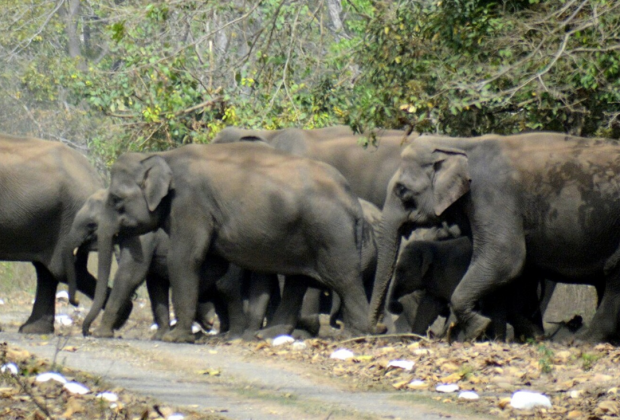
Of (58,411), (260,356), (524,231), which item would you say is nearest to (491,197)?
(524,231)

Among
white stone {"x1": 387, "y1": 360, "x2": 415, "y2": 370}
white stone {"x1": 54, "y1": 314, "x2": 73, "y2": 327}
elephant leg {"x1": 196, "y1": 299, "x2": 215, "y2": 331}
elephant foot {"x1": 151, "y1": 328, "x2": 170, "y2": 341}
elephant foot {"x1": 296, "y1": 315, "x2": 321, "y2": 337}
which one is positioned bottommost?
white stone {"x1": 54, "y1": 314, "x2": 73, "y2": 327}

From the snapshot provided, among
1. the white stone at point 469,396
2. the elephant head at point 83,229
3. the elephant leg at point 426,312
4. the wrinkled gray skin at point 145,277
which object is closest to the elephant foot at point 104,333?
the wrinkled gray skin at point 145,277

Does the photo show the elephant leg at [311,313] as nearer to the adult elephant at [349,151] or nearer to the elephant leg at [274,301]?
the elephant leg at [274,301]

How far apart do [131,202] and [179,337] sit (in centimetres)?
132

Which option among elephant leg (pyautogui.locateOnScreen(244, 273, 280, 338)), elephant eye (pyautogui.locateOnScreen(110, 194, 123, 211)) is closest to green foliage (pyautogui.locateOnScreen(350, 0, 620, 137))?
elephant leg (pyautogui.locateOnScreen(244, 273, 280, 338))

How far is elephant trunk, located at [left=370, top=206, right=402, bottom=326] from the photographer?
1038 cm

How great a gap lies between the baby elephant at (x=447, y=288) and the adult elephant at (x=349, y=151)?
1.44m

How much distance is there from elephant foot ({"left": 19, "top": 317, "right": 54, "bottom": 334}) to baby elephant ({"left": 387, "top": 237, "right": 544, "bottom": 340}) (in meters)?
3.40

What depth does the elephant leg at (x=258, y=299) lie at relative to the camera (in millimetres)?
10977

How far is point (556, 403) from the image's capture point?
21.5 feet

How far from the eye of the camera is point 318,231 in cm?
1059

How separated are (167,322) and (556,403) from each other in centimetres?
593

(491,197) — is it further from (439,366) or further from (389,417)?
(389,417)

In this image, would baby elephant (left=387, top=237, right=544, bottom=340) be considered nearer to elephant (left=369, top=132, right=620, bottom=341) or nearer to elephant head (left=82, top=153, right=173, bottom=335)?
elephant (left=369, top=132, right=620, bottom=341)
